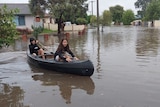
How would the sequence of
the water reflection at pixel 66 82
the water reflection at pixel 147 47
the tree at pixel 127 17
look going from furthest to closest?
the tree at pixel 127 17, the water reflection at pixel 147 47, the water reflection at pixel 66 82

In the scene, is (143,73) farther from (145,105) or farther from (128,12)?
(128,12)

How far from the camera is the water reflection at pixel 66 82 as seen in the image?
8255 millimetres

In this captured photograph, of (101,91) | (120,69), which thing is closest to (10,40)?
(101,91)

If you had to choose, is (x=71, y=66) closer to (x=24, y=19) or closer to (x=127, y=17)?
(x=24, y=19)

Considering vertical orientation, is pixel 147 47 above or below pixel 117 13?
below

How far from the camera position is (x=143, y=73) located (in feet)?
33.7

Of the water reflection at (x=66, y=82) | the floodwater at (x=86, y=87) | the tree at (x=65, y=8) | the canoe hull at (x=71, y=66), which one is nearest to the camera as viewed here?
the floodwater at (x=86, y=87)

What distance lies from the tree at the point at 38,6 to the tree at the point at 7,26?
90.5 feet

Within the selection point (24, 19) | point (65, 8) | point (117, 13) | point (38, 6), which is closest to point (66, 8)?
point (65, 8)

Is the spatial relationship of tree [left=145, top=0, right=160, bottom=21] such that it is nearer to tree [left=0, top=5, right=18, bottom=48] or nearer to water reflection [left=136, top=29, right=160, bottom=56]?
water reflection [left=136, top=29, right=160, bottom=56]

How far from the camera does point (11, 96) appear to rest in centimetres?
802

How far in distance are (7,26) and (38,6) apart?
2784 centimetres

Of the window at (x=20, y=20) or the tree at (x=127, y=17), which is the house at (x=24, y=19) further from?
the tree at (x=127, y=17)

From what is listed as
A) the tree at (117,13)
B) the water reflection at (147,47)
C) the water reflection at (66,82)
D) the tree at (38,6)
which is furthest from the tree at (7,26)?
the tree at (117,13)
